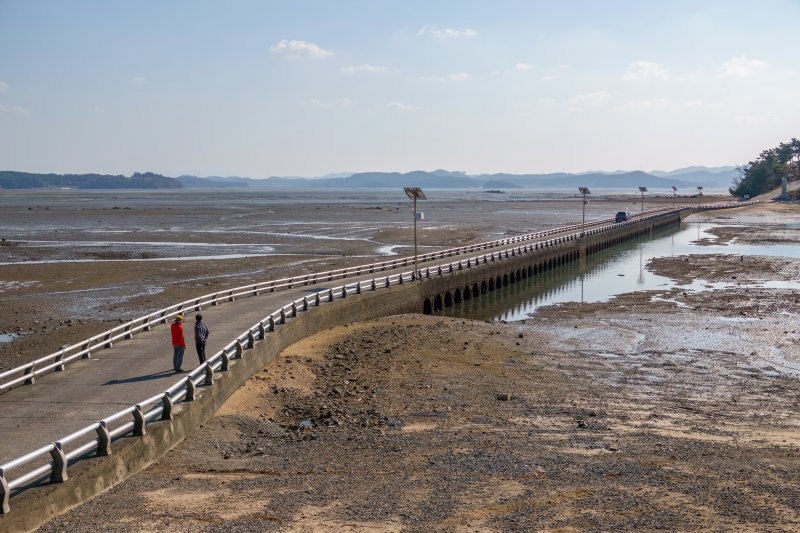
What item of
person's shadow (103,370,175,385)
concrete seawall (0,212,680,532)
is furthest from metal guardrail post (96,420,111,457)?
person's shadow (103,370,175,385)

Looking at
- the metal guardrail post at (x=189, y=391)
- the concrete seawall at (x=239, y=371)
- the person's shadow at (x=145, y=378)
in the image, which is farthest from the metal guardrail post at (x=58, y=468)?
the person's shadow at (x=145, y=378)

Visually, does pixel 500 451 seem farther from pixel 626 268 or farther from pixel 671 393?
pixel 626 268

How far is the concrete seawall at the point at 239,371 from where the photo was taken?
1172 centimetres

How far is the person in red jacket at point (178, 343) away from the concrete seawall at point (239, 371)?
3.73ft

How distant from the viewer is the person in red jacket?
19.3 metres

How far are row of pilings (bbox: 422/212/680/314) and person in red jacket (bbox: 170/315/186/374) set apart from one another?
74.5 feet

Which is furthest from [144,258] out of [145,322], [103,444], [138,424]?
[103,444]

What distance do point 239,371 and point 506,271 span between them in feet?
115

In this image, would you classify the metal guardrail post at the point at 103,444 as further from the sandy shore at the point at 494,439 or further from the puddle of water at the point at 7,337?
the puddle of water at the point at 7,337

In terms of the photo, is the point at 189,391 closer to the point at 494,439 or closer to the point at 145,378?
the point at 145,378

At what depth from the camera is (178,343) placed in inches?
766

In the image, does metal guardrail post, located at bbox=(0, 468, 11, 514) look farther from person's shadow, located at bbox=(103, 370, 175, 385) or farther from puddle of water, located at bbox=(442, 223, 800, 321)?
puddle of water, located at bbox=(442, 223, 800, 321)

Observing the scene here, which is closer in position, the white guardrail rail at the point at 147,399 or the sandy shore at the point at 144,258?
the white guardrail rail at the point at 147,399

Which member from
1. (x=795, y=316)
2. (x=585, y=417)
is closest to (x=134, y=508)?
(x=585, y=417)
